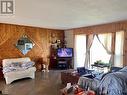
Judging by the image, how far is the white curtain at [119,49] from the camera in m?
5.91

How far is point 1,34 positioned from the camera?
6.38 m

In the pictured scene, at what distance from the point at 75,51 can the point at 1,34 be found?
3842 mm

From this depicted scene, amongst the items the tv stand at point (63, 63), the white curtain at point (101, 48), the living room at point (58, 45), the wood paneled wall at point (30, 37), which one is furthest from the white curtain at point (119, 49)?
the wood paneled wall at point (30, 37)

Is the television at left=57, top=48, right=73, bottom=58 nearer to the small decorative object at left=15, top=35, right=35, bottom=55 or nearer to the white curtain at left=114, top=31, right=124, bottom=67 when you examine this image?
the small decorative object at left=15, top=35, right=35, bottom=55

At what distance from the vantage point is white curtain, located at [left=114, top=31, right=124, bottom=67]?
19.4 ft

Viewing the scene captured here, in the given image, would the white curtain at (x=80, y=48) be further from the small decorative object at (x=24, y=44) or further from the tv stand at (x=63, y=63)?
the small decorative object at (x=24, y=44)

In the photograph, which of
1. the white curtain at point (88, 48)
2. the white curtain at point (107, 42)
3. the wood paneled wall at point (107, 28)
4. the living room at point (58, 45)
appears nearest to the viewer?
the living room at point (58, 45)

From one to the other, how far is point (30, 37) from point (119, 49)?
4.28 m

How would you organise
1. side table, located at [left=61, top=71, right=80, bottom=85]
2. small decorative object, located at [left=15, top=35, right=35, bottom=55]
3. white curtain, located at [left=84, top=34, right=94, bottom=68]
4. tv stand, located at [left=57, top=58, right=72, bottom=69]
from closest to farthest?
side table, located at [left=61, top=71, right=80, bottom=85]
small decorative object, located at [left=15, top=35, right=35, bottom=55]
white curtain, located at [left=84, top=34, right=94, bottom=68]
tv stand, located at [left=57, top=58, right=72, bottom=69]

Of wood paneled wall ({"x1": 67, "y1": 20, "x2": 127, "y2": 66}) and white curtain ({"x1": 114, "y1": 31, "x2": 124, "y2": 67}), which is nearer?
wood paneled wall ({"x1": 67, "y1": 20, "x2": 127, "y2": 66})

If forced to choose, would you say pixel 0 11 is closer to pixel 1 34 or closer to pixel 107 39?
pixel 1 34

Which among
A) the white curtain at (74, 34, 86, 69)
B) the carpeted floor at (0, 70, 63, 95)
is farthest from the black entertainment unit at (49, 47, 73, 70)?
the carpeted floor at (0, 70, 63, 95)

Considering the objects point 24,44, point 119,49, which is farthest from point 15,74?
point 119,49

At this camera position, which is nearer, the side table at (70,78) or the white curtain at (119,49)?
the side table at (70,78)
